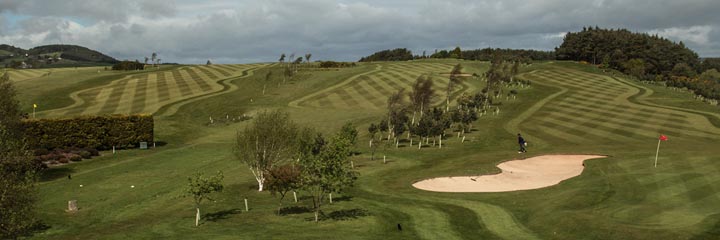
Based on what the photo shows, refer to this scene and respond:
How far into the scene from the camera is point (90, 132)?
241ft

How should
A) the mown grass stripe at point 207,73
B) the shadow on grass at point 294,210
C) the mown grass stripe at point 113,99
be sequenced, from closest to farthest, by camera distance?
the shadow on grass at point 294,210 → the mown grass stripe at point 113,99 → the mown grass stripe at point 207,73

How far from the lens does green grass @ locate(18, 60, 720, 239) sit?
33.1 meters

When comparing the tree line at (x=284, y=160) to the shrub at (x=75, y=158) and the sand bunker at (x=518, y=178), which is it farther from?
the shrub at (x=75, y=158)

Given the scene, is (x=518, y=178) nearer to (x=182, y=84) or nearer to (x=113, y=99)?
(x=113, y=99)

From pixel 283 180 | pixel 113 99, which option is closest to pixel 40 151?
pixel 283 180

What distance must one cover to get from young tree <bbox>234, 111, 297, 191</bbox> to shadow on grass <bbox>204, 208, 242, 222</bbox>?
6426 millimetres

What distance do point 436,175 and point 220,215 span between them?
23937 mm

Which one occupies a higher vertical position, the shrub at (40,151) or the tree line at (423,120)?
the tree line at (423,120)

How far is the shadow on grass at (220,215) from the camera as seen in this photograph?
38.0 meters

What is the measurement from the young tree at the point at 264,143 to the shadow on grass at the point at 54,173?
23642mm

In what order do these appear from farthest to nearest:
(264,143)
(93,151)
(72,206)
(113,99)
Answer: (113,99)
(93,151)
(264,143)
(72,206)

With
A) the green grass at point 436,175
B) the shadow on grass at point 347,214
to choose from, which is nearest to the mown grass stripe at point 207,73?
the green grass at point 436,175

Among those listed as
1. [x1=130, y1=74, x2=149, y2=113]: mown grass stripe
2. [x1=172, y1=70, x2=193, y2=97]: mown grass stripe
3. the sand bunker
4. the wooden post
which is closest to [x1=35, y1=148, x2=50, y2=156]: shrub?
the wooden post

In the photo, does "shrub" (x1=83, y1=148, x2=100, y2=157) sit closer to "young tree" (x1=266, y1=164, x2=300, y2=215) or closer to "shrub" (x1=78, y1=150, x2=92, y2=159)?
"shrub" (x1=78, y1=150, x2=92, y2=159)
